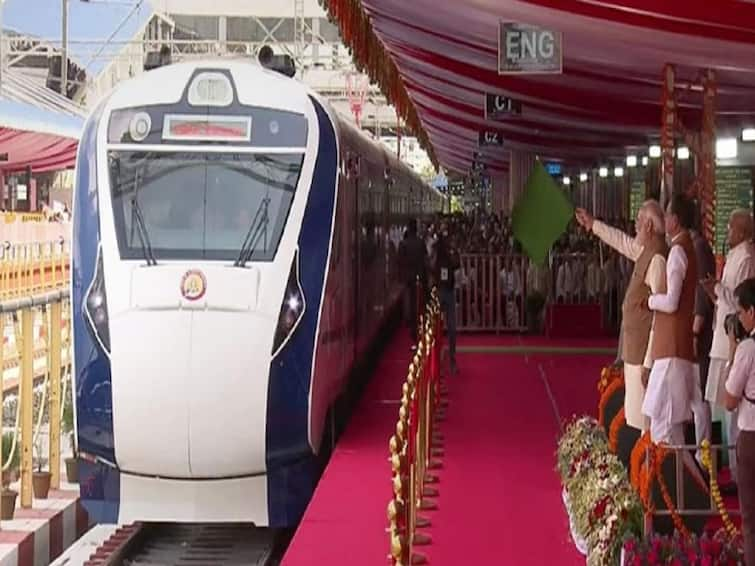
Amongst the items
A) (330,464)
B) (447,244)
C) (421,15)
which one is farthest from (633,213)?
(330,464)

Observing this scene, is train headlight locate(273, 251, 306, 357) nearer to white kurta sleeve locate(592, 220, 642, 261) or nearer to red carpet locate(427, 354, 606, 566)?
red carpet locate(427, 354, 606, 566)

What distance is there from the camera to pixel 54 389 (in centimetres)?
1138

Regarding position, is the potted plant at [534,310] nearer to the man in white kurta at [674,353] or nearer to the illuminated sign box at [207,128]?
the illuminated sign box at [207,128]

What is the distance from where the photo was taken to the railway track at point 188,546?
10125mm

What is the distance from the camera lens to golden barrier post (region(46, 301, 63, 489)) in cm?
1134

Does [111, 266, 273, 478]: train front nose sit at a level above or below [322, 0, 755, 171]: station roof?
below

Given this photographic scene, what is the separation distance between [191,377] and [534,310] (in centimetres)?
1268

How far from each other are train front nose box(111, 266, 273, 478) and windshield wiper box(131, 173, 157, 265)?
0.26 m

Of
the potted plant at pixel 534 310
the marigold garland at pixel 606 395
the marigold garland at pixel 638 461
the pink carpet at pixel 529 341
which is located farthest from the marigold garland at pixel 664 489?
the potted plant at pixel 534 310

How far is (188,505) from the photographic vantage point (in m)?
9.41

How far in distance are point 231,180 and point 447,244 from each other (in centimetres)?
704

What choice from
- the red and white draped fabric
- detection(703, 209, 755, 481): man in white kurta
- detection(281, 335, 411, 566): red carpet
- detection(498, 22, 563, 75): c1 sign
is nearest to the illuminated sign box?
detection(281, 335, 411, 566): red carpet

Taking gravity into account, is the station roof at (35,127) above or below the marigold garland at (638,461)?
above

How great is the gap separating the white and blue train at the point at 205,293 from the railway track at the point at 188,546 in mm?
697
